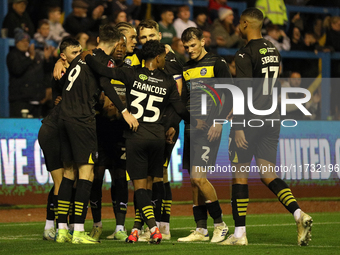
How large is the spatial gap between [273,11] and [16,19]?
21.1 ft

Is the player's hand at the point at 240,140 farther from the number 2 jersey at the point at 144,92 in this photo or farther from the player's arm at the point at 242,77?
the number 2 jersey at the point at 144,92

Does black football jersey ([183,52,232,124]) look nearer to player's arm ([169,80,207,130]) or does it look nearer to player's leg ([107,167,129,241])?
player's arm ([169,80,207,130])

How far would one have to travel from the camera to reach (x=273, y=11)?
1457 centimetres

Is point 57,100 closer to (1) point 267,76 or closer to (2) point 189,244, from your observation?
(2) point 189,244

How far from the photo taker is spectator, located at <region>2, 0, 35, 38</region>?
11984mm

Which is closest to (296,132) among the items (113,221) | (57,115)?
(113,221)

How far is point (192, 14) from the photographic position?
47.2ft

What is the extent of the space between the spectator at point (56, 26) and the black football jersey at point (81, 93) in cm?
597

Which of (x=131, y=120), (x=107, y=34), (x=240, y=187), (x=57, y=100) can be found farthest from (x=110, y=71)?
(x=240, y=187)

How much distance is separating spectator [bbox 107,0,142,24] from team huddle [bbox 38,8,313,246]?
6.15 metres

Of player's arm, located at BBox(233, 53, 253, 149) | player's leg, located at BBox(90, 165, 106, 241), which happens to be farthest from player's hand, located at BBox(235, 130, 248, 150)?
player's leg, located at BBox(90, 165, 106, 241)

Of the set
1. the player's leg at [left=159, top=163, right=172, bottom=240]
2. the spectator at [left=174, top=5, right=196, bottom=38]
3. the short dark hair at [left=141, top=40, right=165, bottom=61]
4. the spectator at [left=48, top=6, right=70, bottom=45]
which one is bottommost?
the player's leg at [left=159, top=163, right=172, bottom=240]

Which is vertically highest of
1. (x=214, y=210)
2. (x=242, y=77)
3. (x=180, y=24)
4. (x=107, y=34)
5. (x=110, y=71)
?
(x=180, y=24)

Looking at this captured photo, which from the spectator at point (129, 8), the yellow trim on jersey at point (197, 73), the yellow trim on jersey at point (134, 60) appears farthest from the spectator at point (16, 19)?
the yellow trim on jersey at point (197, 73)
